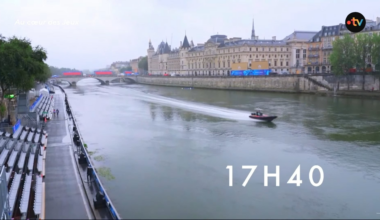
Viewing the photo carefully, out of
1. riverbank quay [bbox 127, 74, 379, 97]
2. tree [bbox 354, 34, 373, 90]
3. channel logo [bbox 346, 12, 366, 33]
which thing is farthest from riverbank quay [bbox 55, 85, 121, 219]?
tree [bbox 354, 34, 373, 90]

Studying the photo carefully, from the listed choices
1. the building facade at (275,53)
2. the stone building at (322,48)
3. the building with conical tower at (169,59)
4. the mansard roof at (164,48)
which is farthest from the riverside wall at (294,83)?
the mansard roof at (164,48)

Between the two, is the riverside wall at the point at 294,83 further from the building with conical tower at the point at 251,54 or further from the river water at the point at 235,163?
the river water at the point at 235,163

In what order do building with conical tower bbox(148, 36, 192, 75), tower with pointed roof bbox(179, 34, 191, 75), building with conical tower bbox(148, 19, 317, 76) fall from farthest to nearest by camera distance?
building with conical tower bbox(148, 36, 192, 75) → tower with pointed roof bbox(179, 34, 191, 75) → building with conical tower bbox(148, 19, 317, 76)

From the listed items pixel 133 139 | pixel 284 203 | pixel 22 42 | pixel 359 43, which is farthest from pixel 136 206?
pixel 359 43

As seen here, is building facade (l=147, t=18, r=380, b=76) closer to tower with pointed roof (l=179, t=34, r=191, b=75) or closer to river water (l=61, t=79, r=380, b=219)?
tower with pointed roof (l=179, t=34, r=191, b=75)

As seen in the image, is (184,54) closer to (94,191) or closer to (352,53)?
(352,53)

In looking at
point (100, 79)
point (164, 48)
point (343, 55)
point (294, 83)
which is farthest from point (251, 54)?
point (164, 48)

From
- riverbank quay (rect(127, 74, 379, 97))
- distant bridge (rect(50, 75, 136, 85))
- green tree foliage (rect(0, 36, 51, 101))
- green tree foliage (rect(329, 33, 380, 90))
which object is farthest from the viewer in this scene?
distant bridge (rect(50, 75, 136, 85))

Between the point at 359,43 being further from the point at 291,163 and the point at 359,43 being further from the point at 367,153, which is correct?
the point at 291,163
